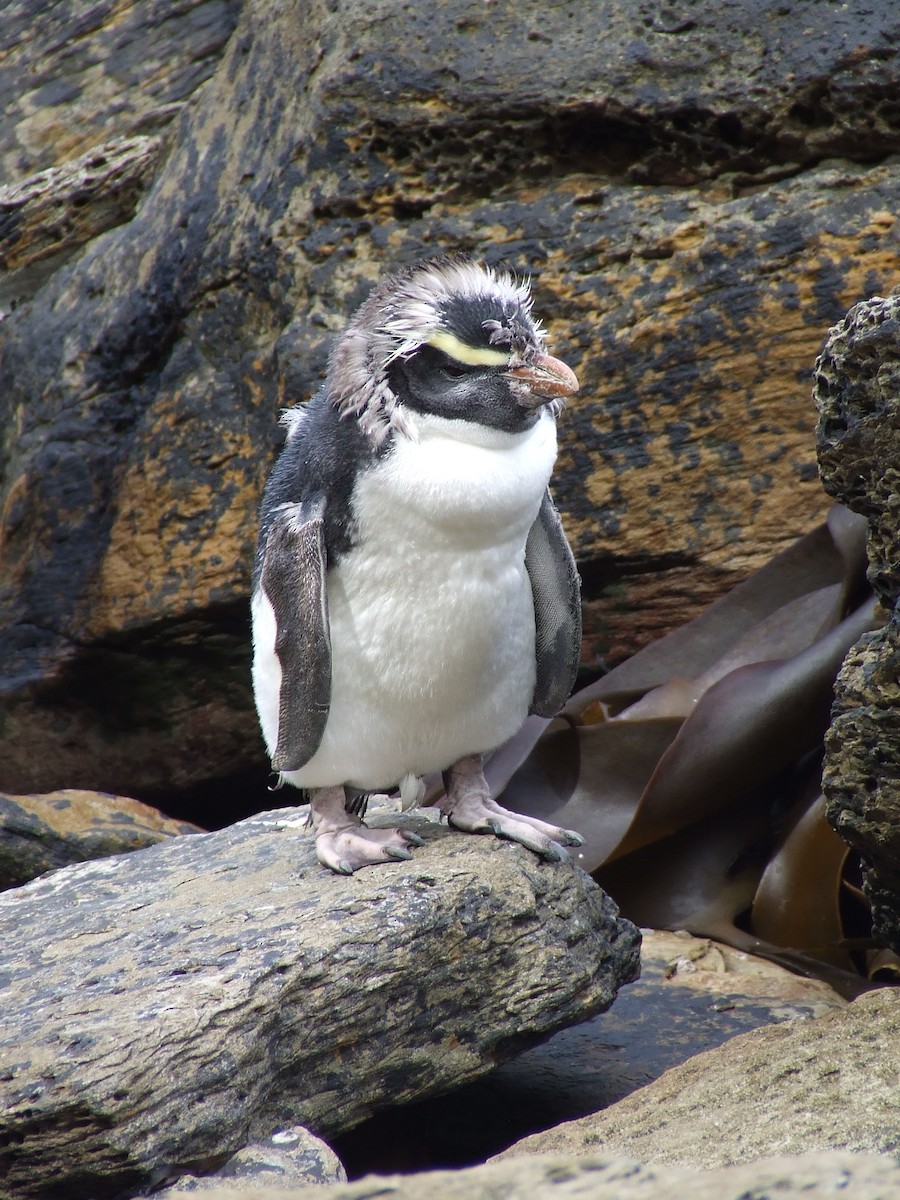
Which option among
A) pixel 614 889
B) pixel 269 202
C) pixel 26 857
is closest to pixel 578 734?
pixel 614 889

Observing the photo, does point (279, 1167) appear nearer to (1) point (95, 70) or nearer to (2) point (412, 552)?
(2) point (412, 552)

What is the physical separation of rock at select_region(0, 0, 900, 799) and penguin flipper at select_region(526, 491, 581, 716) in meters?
1.16

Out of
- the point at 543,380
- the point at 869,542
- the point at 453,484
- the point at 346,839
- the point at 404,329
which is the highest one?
the point at 404,329

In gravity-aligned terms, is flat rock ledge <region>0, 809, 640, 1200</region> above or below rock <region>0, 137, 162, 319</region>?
below

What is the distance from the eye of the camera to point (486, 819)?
128 inches

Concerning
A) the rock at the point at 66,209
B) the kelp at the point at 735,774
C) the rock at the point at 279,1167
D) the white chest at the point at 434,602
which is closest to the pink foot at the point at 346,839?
the white chest at the point at 434,602

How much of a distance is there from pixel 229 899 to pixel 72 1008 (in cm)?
54

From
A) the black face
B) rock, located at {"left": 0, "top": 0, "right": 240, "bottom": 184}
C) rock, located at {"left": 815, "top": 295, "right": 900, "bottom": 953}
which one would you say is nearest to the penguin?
the black face

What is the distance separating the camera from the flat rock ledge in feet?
7.34

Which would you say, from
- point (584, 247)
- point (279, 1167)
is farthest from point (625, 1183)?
point (584, 247)

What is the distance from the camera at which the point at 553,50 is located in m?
4.38

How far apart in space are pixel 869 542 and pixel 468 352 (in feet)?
3.08

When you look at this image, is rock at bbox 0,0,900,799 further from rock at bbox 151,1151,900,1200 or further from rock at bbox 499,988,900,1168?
rock at bbox 151,1151,900,1200

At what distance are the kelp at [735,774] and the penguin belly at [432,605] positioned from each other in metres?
0.77
